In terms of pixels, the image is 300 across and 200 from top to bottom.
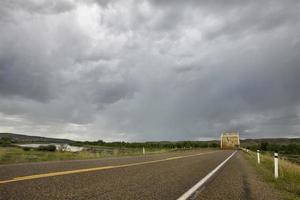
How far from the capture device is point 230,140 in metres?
82.7

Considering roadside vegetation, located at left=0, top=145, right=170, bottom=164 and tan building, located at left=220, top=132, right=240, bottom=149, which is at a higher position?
tan building, located at left=220, top=132, right=240, bottom=149

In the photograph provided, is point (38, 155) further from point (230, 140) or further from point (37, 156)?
point (230, 140)

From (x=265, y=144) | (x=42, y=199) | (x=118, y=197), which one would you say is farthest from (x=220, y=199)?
(x=265, y=144)

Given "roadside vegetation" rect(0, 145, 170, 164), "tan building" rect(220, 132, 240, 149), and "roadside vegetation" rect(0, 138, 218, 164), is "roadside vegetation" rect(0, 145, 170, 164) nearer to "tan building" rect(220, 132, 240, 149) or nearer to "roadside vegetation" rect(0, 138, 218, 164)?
"roadside vegetation" rect(0, 138, 218, 164)

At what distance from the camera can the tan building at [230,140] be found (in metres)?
82.0

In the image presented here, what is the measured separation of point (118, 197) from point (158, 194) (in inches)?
44.2

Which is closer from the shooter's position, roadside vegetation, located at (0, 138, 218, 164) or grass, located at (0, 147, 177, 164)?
grass, located at (0, 147, 177, 164)

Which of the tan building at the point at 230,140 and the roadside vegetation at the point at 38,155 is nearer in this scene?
the roadside vegetation at the point at 38,155

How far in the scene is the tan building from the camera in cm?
8204

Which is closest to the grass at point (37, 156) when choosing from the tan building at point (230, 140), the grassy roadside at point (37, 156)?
the grassy roadside at point (37, 156)

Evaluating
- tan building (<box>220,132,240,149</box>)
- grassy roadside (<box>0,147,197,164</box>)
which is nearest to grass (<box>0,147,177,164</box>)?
grassy roadside (<box>0,147,197,164</box>)

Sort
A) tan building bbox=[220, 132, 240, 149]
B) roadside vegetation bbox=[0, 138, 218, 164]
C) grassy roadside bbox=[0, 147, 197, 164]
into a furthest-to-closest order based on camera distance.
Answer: tan building bbox=[220, 132, 240, 149] < roadside vegetation bbox=[0, 138, 218, 164] < grassy roadside bbox=[0, 147, 197, 164]

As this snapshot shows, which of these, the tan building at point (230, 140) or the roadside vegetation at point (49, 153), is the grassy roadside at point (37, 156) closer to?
the roadside vegetation at point (49, 153)

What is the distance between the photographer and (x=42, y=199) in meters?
5.57
